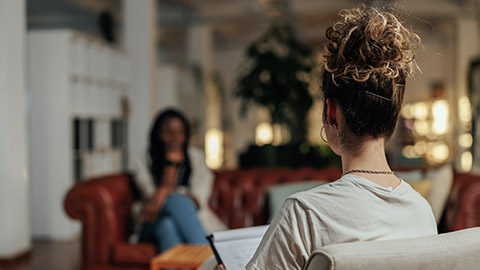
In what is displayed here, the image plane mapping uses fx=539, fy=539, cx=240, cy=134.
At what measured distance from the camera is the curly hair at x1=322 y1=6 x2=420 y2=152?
124cm

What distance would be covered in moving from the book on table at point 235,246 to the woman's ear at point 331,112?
574 mm

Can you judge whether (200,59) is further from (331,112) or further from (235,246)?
(331,112)

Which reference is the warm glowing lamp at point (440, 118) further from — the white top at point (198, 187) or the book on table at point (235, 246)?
the book on table at point (235, 246)

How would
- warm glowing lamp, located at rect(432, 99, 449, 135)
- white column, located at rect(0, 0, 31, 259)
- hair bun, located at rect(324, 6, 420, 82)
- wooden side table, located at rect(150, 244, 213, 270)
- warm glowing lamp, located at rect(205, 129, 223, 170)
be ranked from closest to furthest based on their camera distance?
hair bun, located at rect(324, 6, 420, 82) < wooden side table, located at rect(150, 244, 213, 270) < white column, located at rect(0, 0, 31, 259) < warm glowing lamp, located at rect(432, 99, 449, 135) < warm glowing lamp, located at rect(205, 129, 223, 170)

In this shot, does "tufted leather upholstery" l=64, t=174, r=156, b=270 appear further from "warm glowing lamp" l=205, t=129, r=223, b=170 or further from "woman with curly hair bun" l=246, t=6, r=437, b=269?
"warm glowing lamp" l=205, t=129, r=223, b=170

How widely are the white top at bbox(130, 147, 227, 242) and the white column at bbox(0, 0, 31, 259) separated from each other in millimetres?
1753

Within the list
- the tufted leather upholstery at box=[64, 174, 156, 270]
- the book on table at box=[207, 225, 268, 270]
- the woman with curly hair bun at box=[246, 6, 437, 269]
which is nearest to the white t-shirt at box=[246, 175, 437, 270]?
the woman with curly hair bun at box=[246, 6, 437, 269]

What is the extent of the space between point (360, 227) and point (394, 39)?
17.4 inches

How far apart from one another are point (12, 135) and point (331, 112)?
4.50 metres

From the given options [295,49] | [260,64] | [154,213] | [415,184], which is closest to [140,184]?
[154,213]

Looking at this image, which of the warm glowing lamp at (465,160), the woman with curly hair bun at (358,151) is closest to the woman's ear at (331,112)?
the woman with curly hair bun at (358,151)

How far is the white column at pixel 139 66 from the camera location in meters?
7.82

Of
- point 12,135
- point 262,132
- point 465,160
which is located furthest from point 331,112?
point 262,132

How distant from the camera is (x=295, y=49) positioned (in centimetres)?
664
